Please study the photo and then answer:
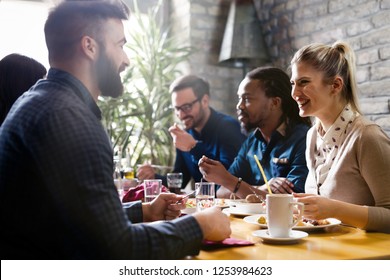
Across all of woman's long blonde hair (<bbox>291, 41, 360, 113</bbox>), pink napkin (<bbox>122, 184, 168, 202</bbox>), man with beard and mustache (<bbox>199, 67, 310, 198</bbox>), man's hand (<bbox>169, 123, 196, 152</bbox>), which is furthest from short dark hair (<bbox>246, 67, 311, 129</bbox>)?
pink napkin (<bbox>122, 184, 168, 202</bbox>)

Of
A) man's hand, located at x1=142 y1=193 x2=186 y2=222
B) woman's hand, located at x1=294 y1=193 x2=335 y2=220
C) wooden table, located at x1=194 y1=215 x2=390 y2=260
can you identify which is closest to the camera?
wooden table, located at x1=194 y1=215 x2=390 y2=260

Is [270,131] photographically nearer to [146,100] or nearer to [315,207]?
[315,207]

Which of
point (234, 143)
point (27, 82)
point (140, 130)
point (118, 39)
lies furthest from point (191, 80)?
point (118, 39)

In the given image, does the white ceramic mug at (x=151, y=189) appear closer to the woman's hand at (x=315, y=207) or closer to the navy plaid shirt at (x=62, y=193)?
the woman's hand at (x=315, y=207)

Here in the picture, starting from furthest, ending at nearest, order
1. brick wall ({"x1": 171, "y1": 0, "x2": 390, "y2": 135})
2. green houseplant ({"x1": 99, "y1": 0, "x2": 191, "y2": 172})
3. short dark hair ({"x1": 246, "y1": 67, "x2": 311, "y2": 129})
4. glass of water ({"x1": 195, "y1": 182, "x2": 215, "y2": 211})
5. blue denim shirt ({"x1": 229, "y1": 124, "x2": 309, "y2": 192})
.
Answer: green houseplant ({"x1": 99, "y1": 0, "x2": 191, "y2": 172})
brick wall ({"x1": 171, "y1": 0, "x2": 390, "y2": 135})
short dark hair ({"x1": 246, "y1": 67, "x2": 311, "y2": 129})
blue denim shirt ({"x1": 229, "y1": 124, "x2": 309, "y2": 192})
glass of water ({"x1": 195, "y1": 182, "x2": 215, "y2": 211})

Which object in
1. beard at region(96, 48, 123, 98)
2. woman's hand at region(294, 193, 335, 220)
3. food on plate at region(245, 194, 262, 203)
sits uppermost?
beard at region(96, 48, 123, 98)

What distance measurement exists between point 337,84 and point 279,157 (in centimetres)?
66

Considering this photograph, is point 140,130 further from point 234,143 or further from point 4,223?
point 4,223

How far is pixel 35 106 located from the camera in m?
0.84

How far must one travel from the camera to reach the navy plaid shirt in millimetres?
776

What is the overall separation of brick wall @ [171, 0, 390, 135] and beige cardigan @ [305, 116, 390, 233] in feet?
4.60

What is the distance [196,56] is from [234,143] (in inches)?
55.0

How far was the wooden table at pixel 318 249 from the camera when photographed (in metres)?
0.95

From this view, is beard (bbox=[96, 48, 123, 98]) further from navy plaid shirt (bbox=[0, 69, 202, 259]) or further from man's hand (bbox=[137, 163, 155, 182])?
man's hand (bbox=[137, 163, 155, 182])
